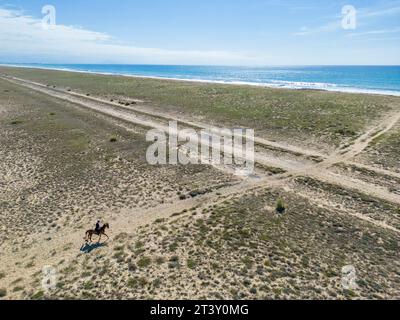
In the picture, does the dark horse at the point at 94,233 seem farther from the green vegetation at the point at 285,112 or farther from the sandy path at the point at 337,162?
the green vegetation at the point at 285,112

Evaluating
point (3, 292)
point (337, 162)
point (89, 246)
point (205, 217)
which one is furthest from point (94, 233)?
point (337, 162)

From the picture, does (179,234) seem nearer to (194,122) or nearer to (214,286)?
(214,286)

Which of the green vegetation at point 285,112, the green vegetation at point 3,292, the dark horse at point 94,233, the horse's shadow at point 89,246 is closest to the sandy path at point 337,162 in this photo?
the green vegetation at point 285,112

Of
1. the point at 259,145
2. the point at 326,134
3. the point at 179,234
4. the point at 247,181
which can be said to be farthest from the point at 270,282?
the point at 326,134

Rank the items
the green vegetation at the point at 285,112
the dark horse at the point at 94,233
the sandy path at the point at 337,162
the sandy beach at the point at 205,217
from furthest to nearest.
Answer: the green vegetation at the point at 285,112
the sandy path at the point at 337,162
the dark horse at the point at 94,233
the sandy beach at the point at 205,217

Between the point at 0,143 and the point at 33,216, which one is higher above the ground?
the point at 0,143

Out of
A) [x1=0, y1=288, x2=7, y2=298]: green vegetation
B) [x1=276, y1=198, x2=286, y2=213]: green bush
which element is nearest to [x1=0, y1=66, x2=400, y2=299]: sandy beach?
[x1=0, y1=288, x2=7, y2=298]: green vegetation

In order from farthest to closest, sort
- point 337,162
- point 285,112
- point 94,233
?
1. point 285,112
2. point 337,162
3. point 94,233

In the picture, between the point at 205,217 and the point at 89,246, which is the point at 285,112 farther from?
the point at 89,246
